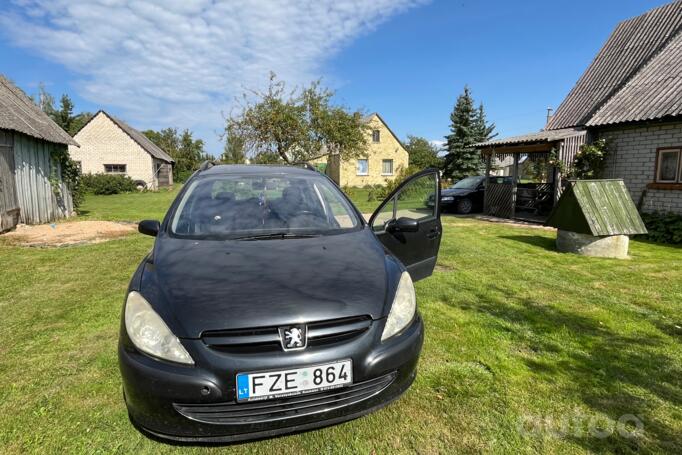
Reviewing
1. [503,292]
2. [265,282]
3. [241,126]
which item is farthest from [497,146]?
[241,126]

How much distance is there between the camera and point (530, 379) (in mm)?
2801

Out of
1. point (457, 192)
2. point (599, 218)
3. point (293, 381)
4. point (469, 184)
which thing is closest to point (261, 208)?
point (293, 381)

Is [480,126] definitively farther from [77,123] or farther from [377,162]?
[77,123]

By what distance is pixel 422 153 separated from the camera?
57.1m

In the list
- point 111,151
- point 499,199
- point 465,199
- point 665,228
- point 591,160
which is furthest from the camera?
point 111,151

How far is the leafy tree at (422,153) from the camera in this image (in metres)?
49.5

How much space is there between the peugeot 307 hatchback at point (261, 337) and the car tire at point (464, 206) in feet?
42.5

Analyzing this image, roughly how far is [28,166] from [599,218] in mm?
14019

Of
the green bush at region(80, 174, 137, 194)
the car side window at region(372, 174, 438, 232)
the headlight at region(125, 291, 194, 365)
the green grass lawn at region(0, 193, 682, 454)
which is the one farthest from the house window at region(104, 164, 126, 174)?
the headlight at region(125, 291, 194, 365)

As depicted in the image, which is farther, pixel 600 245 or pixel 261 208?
pixel 600 245

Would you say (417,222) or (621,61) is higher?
(621,61)

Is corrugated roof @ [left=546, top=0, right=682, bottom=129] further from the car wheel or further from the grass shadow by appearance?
the grass shadow

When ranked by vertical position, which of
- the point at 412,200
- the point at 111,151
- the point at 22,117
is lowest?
the point at 412,200

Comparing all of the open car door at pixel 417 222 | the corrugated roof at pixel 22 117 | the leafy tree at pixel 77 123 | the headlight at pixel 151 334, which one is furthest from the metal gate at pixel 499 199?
the leafy tree at pixel 77 123
